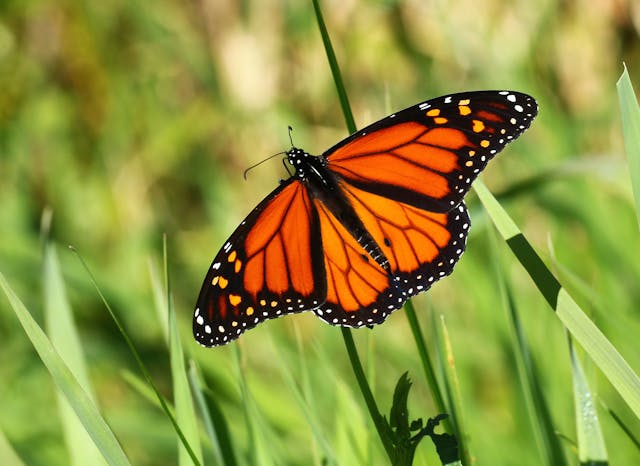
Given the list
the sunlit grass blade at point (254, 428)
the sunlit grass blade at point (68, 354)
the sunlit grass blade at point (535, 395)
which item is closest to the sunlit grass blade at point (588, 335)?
the sunlit grass blade at point (535, 395)

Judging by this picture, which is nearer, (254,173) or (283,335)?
(283,335)

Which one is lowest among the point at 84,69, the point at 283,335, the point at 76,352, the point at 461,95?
the point at 76,352

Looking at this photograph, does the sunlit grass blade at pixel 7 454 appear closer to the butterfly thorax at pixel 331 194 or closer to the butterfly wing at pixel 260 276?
the butterfly wing at pixel 260 276

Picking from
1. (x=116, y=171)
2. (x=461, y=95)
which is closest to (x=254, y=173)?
(x=116, y=171)

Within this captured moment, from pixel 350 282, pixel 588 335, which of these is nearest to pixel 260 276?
pixel 350 282

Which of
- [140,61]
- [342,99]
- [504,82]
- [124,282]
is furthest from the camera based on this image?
[140,61]

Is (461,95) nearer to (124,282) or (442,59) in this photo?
(124,282)

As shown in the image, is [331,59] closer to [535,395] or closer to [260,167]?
[535,395]
